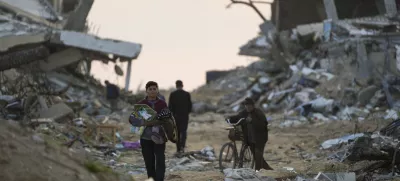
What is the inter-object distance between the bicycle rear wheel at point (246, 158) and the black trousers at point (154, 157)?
228 cm

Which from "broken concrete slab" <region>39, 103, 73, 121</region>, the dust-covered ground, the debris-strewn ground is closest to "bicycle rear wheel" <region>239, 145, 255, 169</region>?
the dust-covered ground

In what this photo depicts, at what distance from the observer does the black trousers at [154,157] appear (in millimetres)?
6273

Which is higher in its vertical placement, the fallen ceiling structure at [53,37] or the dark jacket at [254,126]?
the fallen ceiling structure at [53,37]

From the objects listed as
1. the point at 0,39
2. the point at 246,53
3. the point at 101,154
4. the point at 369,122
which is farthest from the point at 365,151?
the point at 246,53

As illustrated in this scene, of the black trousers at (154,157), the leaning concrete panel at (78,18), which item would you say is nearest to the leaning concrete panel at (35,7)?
the leaning concrete panel at (78,18)

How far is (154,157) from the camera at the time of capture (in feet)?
21.1

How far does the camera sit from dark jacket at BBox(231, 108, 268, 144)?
8.21m

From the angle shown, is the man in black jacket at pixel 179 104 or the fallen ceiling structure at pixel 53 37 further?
the fallen ceiling structure at pixel 53 37

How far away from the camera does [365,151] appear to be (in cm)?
771

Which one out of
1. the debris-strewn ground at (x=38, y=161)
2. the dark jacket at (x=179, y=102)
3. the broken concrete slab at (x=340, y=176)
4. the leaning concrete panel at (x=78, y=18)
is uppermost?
the leaning concrete panel at (x=78, y=18)

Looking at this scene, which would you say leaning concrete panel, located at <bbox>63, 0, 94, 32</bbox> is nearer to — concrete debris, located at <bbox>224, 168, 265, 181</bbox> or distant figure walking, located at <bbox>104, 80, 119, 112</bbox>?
distant figure walking, located at <bbox>104, 80, 119, 112</bbox>

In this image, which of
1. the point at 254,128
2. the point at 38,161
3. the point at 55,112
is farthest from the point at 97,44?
the point at 38,161

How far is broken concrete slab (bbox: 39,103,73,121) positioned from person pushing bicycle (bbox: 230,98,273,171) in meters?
6.64

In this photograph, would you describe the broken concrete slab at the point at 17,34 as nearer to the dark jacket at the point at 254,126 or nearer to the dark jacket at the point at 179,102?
the dark jacket at the point at 179,102
